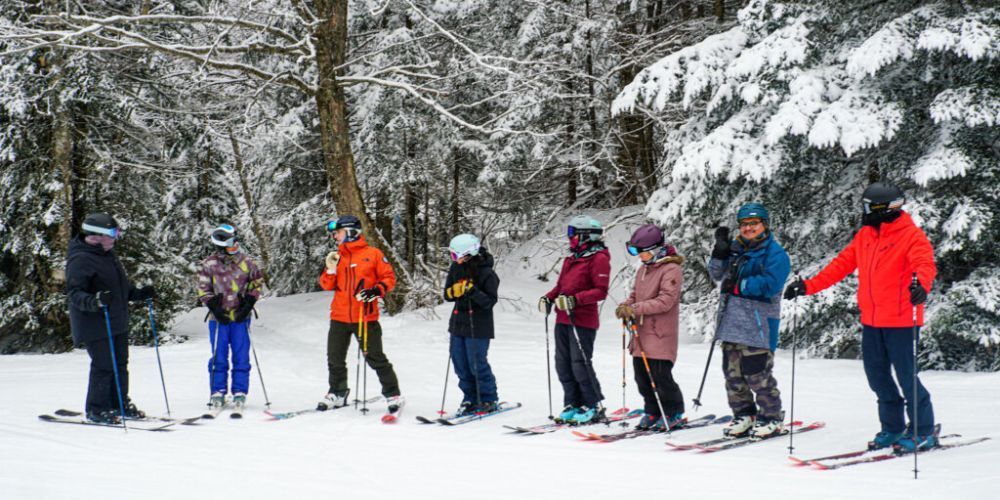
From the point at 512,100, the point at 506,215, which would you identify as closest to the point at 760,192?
the point at 512,100

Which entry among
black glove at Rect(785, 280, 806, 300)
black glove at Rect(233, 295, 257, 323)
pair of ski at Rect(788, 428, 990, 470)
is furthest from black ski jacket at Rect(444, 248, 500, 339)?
pair of ski at Rect(788, 428, 990, 470)

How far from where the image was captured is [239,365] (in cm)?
757

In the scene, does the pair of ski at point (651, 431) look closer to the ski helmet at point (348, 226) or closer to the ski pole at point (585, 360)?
the ski pole at point (585, 360)

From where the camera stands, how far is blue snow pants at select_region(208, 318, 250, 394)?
296 inches

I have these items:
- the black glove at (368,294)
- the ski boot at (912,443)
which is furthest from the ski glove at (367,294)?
the ski boot at (912,443)

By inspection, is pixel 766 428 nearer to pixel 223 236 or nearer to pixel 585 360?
pixel 585 360

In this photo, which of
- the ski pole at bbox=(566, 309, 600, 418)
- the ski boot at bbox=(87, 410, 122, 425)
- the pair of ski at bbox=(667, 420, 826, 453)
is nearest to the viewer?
the pair of ski at bbox=(667, 420, 826, 453)

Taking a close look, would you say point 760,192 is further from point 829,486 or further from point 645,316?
point 829,486

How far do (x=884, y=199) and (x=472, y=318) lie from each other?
347 centimetres

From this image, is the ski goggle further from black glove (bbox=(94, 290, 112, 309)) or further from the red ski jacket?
the red ski jacket

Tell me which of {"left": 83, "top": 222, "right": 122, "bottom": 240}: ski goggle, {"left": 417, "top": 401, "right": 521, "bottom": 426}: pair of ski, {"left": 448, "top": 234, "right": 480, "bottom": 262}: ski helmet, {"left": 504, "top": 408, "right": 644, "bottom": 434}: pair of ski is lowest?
{"left": 417, "top": 401, "right": 521, "bottom": 426}: pair of ski

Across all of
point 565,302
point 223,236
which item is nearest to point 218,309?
point 223,236

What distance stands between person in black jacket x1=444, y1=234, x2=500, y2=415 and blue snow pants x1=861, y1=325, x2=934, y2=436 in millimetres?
3059

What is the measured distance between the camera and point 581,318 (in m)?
6.63
